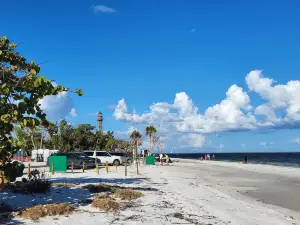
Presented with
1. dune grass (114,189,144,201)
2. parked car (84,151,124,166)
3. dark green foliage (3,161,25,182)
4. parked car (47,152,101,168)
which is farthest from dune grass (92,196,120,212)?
parked car (84,151,124,166)

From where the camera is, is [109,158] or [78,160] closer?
[78,160]

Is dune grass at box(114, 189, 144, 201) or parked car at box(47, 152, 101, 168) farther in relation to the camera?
parked car at box(47, 152, 101, 168)

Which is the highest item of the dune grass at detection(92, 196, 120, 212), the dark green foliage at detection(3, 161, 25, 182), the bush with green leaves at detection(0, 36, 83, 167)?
the bush with green leaves at detection(0, 36, 83, 167)

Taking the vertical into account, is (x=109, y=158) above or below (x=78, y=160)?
above

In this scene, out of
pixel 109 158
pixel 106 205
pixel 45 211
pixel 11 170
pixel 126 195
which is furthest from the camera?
pixel 109 158

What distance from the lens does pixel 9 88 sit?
10414 millimetres

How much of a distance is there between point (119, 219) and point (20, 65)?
215 inches

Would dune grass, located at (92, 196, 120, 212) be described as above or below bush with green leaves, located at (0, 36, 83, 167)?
below

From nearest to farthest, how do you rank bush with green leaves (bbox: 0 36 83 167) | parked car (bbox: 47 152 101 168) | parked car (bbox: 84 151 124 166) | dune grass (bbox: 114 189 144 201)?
bush with green leaves (bbox: 0 36 83 167), dune grass (bbox: 114 189 144 201), parked car (bbox: 47 152 101 168), parked car (bbox: 84 151 124 166)

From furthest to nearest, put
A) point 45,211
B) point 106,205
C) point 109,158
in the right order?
1. point 109,158
2. point 106,205
3. point 45,211

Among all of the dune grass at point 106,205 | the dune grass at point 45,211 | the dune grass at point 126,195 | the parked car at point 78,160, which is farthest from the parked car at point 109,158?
the dune grass at point 45,211

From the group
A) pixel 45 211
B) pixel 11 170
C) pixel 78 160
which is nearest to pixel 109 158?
pixel 78 160

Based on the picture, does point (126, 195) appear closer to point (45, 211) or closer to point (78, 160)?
point (45, 211)

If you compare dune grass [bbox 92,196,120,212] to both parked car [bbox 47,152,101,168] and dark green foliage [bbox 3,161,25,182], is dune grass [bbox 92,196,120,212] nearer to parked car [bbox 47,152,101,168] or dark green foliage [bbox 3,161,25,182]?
dark green foliage [bbox 3,161,25,182]
